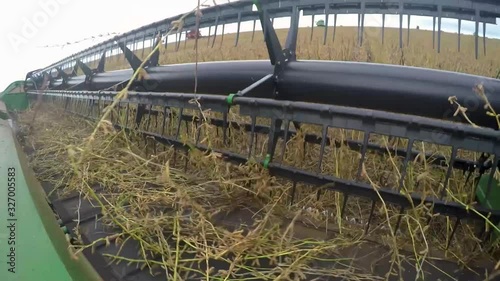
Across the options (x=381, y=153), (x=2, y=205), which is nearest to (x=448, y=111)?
(x=381, y=153)

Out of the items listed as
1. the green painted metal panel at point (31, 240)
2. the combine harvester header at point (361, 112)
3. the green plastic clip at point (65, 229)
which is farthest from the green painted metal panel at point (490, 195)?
the green plastic clip at point (65, 229)

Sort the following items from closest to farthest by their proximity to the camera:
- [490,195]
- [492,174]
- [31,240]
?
[492,174] < [490,195] < [31,240]

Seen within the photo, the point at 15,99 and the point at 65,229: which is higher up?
the point at 15,99

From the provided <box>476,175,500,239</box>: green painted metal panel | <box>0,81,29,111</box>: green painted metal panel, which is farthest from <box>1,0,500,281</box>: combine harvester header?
<box>0,81,29,111</box>: green painted metal panel

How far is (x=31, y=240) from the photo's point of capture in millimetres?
1494

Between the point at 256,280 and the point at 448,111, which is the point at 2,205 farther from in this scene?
the point at 448,111

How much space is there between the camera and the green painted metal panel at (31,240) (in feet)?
4.19

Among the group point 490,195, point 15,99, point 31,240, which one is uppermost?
point 15,99

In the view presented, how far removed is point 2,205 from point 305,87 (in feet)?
5.22

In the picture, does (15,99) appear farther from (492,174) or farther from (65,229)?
(492,174)

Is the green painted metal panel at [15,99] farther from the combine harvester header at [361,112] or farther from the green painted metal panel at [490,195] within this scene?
the green painted metal panel at [490,195]

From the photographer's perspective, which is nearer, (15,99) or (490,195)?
(490,195)

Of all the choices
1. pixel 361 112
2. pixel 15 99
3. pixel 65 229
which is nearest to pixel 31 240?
pixel 65 229

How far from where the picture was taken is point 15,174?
7.57 ft
